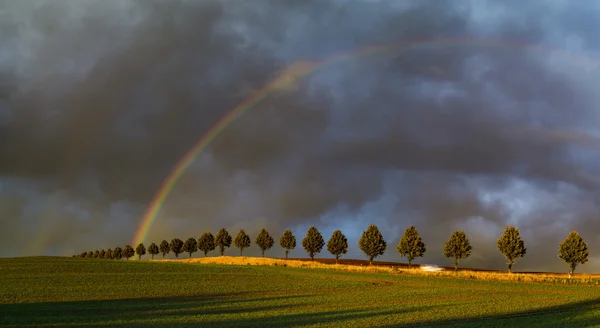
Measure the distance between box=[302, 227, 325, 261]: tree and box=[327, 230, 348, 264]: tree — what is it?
6.04m

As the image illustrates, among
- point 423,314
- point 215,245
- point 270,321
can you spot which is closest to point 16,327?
point 270,321

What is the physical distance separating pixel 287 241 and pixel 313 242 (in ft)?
42.3

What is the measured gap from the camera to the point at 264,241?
184 m

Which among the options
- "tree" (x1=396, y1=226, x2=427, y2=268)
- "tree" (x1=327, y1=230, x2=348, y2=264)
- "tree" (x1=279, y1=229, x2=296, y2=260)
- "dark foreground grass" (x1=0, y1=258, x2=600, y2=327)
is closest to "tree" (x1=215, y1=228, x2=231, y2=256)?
"tree" (x1=279, y1=229, x2=296, y2=260)

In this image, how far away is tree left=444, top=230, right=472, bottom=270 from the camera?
150000 millimetres

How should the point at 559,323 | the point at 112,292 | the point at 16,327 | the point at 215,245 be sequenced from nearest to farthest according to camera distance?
the point at 16,327, the point at 559,323, the point at 112,292, the point at 215,245

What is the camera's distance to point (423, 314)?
47.5 metres

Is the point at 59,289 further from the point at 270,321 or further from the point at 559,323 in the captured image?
the point at 559,323

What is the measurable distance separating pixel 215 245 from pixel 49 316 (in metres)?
157

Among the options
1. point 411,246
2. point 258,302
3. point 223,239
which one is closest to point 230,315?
point 258,302

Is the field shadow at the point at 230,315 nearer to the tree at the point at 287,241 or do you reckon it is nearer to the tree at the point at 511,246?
the tree at the point at 511,246

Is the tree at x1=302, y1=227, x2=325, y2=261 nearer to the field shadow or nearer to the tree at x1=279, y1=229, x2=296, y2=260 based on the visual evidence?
the tree at x1=279, y1=229, x2=296, y2=260

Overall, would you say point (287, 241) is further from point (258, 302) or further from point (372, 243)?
point (258, 302)

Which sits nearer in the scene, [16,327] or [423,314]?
[16,327]
